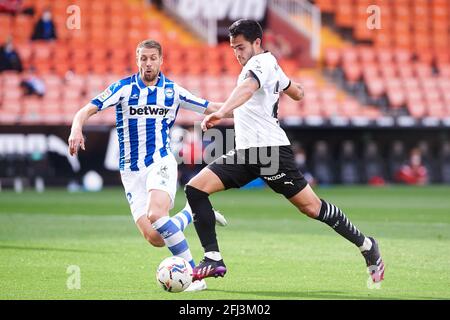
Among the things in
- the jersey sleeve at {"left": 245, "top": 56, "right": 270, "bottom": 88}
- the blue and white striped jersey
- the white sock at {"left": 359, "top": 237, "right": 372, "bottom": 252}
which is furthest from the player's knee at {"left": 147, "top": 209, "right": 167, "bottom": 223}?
the white sock at {"left": 359, "top": 237, "right": 372, "bottom": 252}

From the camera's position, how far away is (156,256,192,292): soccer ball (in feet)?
24.5

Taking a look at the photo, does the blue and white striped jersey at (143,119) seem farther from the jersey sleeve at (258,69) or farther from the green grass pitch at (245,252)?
the green grass pitch at (245,252)

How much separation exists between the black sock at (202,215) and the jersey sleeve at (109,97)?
100 centimetres

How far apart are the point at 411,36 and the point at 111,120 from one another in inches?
464

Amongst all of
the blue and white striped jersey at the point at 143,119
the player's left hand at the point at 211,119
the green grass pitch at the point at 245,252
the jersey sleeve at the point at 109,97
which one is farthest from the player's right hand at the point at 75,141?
the green grass pitch at the point at 245,252

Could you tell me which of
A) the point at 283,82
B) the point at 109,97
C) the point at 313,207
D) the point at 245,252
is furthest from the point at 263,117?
the point at 245,252

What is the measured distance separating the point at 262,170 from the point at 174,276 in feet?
3.91

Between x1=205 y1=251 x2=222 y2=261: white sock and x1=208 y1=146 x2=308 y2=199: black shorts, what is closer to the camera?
x1=205 y1=251 x2=222 y2=261: white sock

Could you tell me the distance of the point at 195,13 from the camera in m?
28.4

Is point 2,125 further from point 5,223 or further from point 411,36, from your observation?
point 411,36

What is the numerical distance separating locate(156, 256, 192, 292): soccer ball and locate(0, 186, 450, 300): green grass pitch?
Answer: 0.25 ft

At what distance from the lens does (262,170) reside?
800 cm

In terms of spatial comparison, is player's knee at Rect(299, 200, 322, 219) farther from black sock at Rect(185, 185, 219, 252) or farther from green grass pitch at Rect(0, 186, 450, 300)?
black sock at Rect(185, 185, 219, 252)
